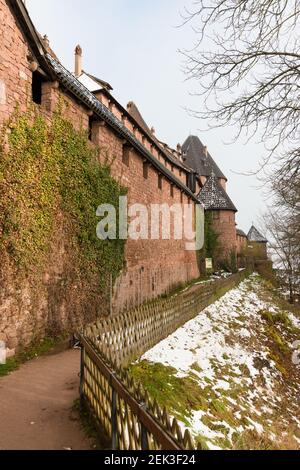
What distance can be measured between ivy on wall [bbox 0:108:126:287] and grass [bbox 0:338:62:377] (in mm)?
1664

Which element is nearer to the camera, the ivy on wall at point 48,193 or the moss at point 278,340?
the ivy on wall at point 48,193

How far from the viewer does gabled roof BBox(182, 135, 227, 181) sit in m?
40.6

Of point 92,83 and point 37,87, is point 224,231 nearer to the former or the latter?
point 92,83

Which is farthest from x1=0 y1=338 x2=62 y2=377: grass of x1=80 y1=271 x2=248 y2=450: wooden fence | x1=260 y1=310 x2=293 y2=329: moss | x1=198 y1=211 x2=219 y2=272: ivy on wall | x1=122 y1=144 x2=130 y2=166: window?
x1=198 y1=211 x2=219 y2=272: ivy on wall

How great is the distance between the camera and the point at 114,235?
10.6 meters

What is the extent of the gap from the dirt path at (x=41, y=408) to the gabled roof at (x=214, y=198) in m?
26.2

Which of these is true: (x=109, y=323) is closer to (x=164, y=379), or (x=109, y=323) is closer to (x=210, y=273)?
(x=164, y=379)

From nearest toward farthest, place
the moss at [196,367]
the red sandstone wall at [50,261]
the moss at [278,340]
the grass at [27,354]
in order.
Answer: the grass at [27,354] < the red sandstone wall at [50,261] < the moss at [196,367] < the moss at [278,340]

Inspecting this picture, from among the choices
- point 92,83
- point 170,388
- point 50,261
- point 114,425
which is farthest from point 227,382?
point 92,83

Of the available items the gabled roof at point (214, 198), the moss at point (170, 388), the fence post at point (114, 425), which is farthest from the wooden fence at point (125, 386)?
the gabled roof at point (214, 198)

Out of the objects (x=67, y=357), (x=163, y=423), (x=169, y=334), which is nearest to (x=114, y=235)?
(x=169, y=334)

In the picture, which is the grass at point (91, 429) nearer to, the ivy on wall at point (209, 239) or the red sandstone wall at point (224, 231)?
the ivy on wall at point (209, 239)

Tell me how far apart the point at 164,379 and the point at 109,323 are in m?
1.40

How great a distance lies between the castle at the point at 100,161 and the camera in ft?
22.1
